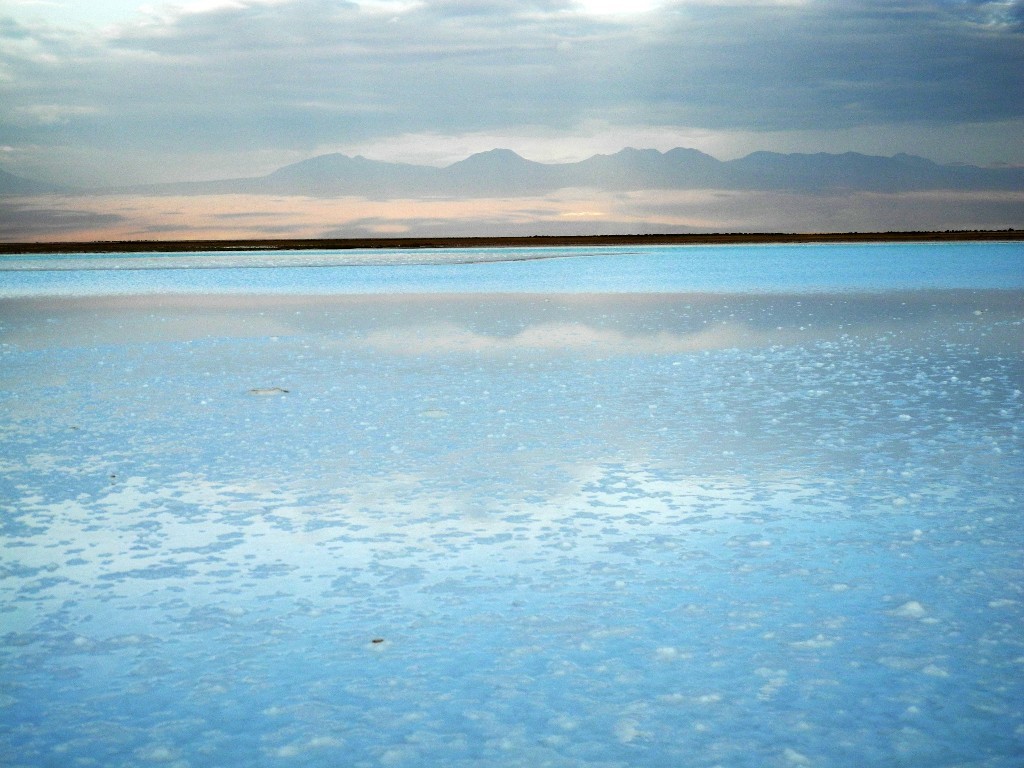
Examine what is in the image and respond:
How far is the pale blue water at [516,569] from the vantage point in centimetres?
378

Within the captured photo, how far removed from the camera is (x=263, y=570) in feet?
18.0

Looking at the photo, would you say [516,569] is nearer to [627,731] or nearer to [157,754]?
[627,731]

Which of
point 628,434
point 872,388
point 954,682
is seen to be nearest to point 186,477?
point 628,434

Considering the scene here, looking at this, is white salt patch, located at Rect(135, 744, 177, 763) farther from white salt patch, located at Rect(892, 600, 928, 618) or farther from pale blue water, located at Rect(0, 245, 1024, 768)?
white salt patch, located at Rect(892, 600, 928, 618)

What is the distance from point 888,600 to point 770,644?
84 centimetres

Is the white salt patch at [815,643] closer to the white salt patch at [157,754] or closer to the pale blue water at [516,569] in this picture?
the pale blue water at [516,569]

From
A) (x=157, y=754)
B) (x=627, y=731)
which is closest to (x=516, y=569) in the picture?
(x=627, y=731)

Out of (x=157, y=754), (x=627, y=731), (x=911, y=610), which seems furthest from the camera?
(x=911, y=610)

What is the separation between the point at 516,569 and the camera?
18.0ft

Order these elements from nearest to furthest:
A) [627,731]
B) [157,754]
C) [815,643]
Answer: [157,754] → [627,731] → [815,643]

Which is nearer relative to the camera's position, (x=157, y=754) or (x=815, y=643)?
(x=157, y=754)

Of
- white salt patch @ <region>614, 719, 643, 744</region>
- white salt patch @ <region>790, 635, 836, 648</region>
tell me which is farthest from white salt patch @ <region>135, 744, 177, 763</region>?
white salt patch @ <region>790, 635, 836, 648</region>

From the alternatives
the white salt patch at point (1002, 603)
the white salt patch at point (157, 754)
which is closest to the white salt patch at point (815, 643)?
the white salt patch at point (1002, 603)

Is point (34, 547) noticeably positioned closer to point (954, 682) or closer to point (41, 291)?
point (954, 682)
